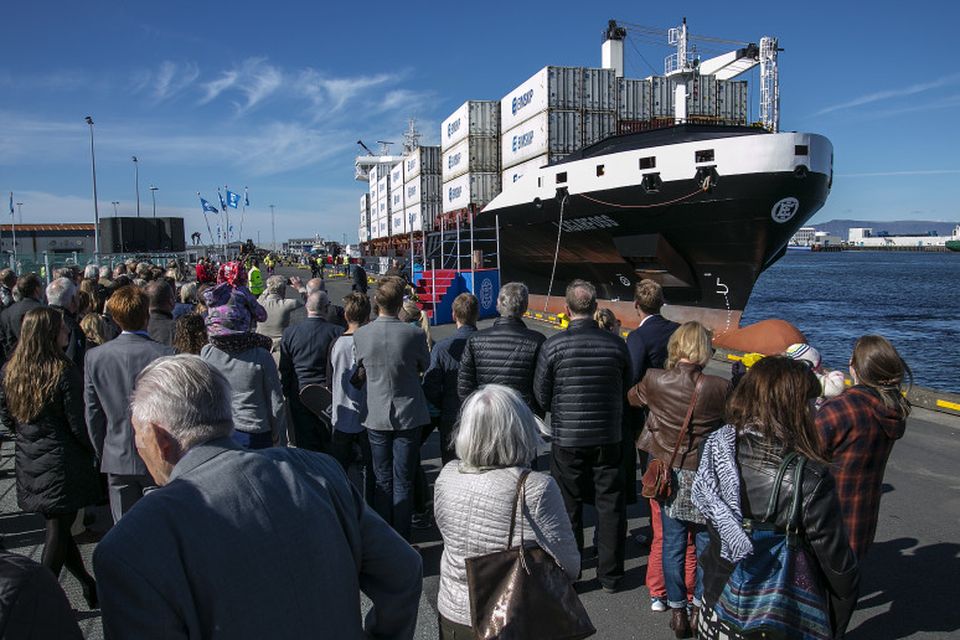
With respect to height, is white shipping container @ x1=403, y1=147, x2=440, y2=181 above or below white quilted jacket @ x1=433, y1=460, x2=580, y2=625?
above

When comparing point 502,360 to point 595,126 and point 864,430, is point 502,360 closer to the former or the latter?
point 864,430

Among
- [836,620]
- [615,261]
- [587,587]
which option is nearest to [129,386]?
[587,587]

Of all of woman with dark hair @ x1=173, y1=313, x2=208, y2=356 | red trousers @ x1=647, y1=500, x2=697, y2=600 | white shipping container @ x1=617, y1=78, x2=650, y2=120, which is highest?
white shipping container @ x1=617, y1=78, x2=650, y2=120

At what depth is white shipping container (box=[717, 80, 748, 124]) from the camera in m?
24.9

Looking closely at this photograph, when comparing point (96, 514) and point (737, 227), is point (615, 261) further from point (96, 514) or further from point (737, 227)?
point (96, 514)

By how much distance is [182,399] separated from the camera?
174 centimetres

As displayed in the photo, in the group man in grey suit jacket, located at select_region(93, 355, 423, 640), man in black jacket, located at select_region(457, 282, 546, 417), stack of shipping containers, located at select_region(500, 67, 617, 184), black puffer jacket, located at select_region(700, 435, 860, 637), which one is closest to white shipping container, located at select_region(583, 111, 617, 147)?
stack of shipping containers, located at select_region(500, 67, 617, 184)

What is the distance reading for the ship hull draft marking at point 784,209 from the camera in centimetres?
1635

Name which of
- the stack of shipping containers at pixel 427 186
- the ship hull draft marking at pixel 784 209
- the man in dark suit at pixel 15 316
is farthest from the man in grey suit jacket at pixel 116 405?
the stack of shipping containers at pixel 427 186

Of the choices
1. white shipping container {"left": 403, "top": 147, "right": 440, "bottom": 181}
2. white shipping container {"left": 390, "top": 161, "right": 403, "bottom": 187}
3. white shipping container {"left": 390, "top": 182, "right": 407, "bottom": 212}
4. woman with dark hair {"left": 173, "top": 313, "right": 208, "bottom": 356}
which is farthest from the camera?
white shipping container {"left": 390, "top": 161, "right": 403, "bottom": 187}

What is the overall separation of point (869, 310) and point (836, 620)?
1659 inches

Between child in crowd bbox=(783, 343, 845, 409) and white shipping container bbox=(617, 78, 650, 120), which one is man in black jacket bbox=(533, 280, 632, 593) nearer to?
child in crowd bbox=(783, 343, 845, 409)

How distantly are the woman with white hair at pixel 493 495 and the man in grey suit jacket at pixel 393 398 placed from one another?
2.08 m

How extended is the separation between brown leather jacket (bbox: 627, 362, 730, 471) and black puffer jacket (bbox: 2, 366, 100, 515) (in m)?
3.25
